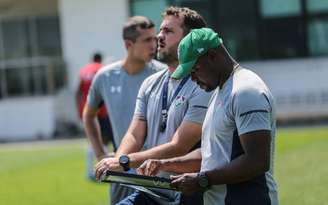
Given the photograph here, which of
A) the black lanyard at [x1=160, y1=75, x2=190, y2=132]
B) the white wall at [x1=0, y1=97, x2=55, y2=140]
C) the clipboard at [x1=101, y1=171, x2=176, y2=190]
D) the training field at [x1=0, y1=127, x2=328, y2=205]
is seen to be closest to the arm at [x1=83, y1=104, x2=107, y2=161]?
the black lanyard at [x1=160, y1=75, x2=190, y2=132]

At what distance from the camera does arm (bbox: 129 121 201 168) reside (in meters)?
5.64

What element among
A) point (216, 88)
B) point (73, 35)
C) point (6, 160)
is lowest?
point (6, 160)

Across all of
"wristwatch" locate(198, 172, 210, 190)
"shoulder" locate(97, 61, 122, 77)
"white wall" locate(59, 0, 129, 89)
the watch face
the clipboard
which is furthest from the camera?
"white wall" locate(59, 0, 129, 89)

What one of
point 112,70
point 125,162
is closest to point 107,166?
point 125,162

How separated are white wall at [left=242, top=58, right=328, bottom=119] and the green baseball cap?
2103cm

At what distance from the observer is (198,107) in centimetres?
562

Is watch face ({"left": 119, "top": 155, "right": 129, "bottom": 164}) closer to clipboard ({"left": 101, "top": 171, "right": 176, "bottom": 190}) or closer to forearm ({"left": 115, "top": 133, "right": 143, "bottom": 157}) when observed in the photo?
forearm ({"left": 115, "top": 133, "right": 143, "bottom": 157})

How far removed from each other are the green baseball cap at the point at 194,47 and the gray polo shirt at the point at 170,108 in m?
0.78

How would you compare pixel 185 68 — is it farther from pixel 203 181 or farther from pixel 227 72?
pixel 203 181

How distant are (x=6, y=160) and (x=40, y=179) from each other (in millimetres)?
4780

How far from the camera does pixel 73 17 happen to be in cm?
2786

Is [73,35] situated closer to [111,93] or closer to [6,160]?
[6,160]

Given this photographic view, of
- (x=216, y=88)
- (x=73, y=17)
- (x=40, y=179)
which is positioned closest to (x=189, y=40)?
(x=216, y=88)

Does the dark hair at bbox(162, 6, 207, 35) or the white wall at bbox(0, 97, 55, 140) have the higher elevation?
the dark hair at bbox(162, 6, 207, 35)
